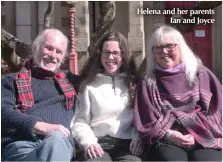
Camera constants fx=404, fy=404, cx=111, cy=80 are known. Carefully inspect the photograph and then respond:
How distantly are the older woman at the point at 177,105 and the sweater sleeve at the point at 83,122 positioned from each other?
30 centimetres

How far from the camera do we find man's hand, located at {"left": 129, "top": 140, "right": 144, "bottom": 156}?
2.43 meters

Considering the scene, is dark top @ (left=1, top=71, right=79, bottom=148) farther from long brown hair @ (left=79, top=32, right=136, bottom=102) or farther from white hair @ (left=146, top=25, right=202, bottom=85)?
white hair @ (left=146, top=25, right=202, bottom=85)

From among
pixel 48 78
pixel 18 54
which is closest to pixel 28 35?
pixel 18 54

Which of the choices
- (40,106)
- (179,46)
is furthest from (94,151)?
(179,46)

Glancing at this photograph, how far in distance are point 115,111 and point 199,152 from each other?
565 millimetres

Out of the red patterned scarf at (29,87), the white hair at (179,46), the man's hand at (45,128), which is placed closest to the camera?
the man's hand at (45,128)

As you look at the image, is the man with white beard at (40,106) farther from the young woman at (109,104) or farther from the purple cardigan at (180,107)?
the purple cardigan at (180,107)

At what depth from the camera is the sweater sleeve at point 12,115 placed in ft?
7.55

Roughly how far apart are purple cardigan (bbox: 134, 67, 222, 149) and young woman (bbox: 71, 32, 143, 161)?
0.12 m

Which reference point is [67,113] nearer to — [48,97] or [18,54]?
[48,97]

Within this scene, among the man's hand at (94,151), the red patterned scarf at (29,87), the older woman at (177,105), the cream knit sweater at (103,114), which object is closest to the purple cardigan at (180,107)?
the older woman at (177,105)

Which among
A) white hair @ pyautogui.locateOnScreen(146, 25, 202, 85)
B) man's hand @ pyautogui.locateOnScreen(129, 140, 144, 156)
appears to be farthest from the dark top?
white hair @ pyautogui.locateOnScreen(146, 25, 202, 85)

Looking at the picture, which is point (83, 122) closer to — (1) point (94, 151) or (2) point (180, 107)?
(1) point (94, 151)

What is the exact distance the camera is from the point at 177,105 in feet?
7.98
